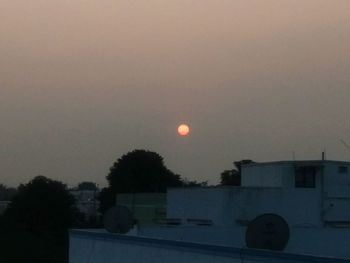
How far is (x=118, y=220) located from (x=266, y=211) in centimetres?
2303

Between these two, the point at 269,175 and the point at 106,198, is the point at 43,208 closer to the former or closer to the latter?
the point at 106,198

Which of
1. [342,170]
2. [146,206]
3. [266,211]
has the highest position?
[342,170]

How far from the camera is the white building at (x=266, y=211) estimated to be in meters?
39.2

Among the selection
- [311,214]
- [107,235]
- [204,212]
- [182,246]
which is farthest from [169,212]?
[182,246]

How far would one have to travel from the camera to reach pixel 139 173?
98.4m

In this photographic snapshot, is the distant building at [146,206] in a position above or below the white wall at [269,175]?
below

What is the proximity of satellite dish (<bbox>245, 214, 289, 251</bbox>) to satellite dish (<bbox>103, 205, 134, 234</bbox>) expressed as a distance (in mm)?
12852

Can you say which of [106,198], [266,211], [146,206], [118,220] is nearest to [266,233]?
[118,220]

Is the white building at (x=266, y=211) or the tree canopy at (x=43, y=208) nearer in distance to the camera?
the white building at (x=266, y=211)

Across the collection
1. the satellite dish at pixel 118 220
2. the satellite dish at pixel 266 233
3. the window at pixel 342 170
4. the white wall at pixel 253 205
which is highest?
the window at pixel 342 170

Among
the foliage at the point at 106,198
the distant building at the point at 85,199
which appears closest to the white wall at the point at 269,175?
the foliage at the point at 106,198

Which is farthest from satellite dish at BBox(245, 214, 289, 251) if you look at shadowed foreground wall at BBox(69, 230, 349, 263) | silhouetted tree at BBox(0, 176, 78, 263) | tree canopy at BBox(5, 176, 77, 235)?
tree canopy at BBox(5, 176, 77, 235)

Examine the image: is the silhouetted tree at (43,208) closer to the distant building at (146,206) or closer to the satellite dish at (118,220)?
the distant building at (146,206)

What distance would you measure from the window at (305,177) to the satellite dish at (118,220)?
2986 centimetres
